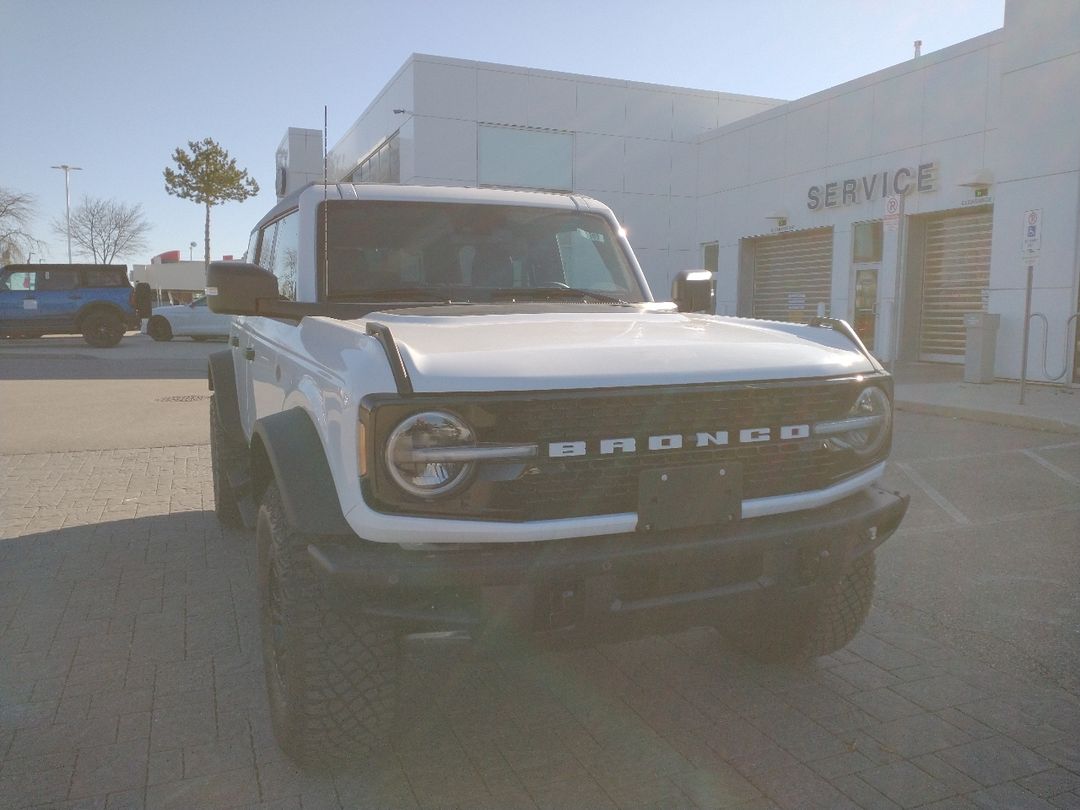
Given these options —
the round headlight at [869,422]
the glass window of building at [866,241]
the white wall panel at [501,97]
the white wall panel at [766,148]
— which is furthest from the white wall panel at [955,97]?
the round headlight at [869,422]

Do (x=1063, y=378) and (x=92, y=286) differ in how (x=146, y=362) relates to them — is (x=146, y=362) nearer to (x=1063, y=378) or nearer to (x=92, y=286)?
(x=92, y=286)

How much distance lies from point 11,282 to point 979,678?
84.5ft

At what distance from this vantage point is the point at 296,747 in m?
2.61

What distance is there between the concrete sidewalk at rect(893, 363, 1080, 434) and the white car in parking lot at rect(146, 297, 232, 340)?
64.9 feet

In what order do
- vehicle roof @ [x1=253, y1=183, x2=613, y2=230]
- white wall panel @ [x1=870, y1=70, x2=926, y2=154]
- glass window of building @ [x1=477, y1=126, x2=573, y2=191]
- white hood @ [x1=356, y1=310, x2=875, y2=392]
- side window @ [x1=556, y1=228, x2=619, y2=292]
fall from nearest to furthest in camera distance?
white hood @ [x1=356, y1=310, x2=875, y2=392], vehicle roof @ [x1=253, y1=183, x2=613, y2=230], side window @ [x1=556, y1=228, x2=619, y2=292], white wall panel @ [x1=870, y1=70, x2=926, y2=154], glass window of building @ [x1=477, y1=126, x2=573, y2=191]

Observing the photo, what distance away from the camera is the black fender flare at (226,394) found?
15.5 feet

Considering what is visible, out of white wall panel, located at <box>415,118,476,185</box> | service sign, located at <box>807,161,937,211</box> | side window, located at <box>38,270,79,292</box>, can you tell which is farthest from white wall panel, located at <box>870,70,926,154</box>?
side window, located at <box>38,270,79,292</box>

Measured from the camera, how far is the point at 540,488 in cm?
239

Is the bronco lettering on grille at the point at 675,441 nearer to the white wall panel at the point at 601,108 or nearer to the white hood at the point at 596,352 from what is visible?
the white hood at the point at 596,352

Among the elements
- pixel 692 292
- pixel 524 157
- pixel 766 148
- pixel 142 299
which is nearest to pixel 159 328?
pixel 142 299

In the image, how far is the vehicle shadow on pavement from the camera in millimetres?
2646

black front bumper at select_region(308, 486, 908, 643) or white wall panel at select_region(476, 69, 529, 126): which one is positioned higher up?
white wall panel at select_region(476, 69, 529, 126)

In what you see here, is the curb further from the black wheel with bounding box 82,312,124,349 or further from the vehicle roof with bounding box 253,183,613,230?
the black wheel with bounding box 82,312,124,349

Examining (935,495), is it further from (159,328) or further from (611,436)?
(159,328)
